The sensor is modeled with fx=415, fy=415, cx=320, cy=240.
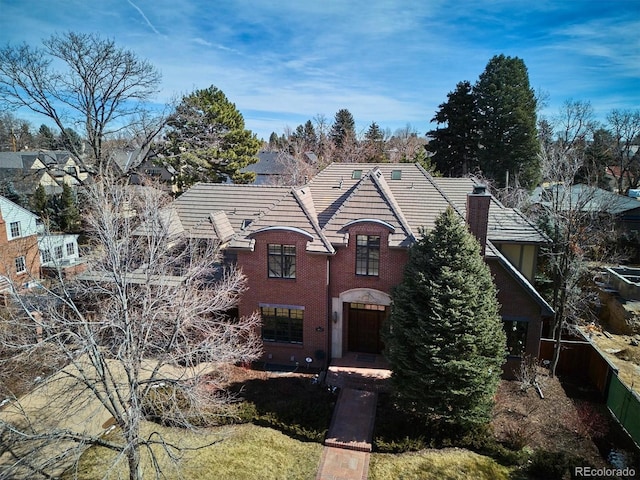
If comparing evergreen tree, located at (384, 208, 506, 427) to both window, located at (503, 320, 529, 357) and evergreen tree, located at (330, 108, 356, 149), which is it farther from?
evergreen tree, located at (330, 108, 356, 149)

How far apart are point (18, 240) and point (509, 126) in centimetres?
4631

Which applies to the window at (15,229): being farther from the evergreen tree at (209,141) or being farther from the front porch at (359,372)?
the front porch at (359,372)

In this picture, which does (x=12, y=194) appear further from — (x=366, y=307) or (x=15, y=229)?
(x=366, y=307)

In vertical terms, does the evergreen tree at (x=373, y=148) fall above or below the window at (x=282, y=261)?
above

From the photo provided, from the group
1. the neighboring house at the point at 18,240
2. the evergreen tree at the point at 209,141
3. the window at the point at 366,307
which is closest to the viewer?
the window at the point at 366,307

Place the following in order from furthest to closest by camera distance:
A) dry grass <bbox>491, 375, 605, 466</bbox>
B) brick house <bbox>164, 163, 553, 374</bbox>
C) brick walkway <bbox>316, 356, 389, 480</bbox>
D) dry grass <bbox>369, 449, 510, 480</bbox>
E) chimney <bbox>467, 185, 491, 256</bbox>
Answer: brick house <bbox>164, 163, 553, 374</bbox>, chimney <bbox>467, 185, 491, 256</bbox>, dry grass <bbox>491, 375, 605, 466</bbox>, brick walkway <bbox>316, 356, 389, 480</bbox>, dry grass <bbox>369, 449, 510, 480</bbox>

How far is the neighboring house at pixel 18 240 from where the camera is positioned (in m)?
27.0

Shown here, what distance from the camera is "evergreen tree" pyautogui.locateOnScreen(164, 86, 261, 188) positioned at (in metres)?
36.2

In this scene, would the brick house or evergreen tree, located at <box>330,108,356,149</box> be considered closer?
the brick house

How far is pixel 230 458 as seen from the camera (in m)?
13.1

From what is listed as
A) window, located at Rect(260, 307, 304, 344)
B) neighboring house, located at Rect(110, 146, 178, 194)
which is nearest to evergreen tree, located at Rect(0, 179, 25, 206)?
neighboring house, located at Rect(110, 146, 178, 194)

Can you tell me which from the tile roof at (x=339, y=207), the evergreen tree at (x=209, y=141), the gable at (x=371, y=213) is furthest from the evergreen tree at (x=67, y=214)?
the gable at (x=371, y=213)

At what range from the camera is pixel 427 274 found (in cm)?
1418

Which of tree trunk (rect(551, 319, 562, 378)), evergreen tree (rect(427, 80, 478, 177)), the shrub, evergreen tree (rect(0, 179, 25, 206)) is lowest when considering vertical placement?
the shrub
